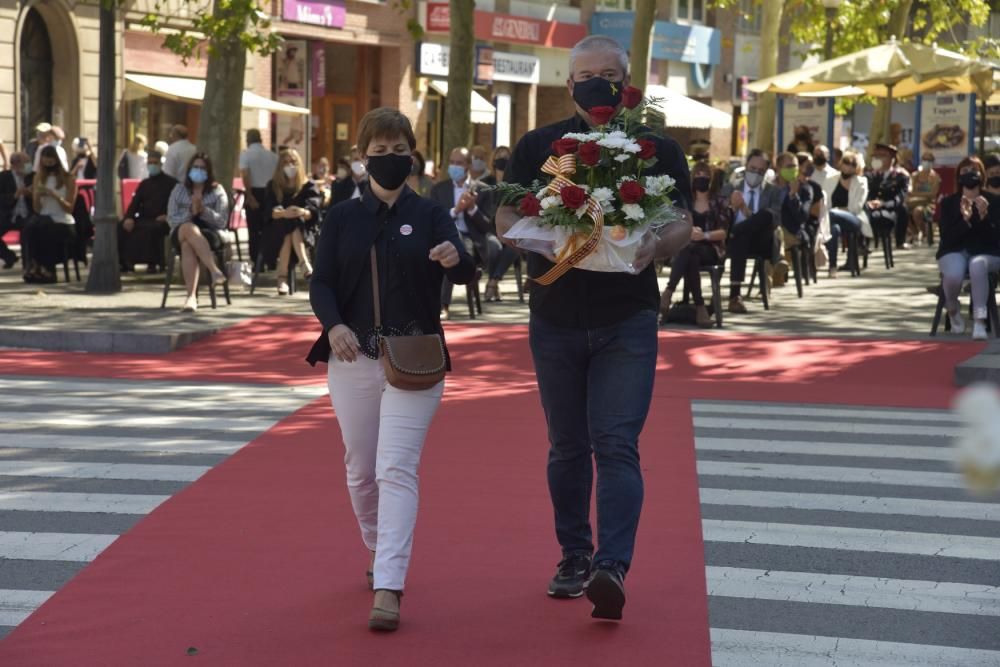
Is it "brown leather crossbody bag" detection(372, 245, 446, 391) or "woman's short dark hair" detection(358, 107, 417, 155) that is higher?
"woman's short dark hair" detection(358, 107, 417, 155)

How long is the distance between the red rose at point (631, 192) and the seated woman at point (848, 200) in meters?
18.1

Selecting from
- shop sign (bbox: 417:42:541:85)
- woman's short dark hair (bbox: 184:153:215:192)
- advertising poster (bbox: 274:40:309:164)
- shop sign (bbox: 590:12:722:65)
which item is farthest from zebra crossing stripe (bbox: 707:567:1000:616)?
shop sign (bbox: 590:12:722:65)

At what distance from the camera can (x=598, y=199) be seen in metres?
5.08

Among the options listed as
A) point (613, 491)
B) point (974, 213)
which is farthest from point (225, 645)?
point (974, 213)

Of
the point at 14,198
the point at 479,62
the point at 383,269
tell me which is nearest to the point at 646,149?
the point at 383,269

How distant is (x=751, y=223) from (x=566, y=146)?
13.5 metres

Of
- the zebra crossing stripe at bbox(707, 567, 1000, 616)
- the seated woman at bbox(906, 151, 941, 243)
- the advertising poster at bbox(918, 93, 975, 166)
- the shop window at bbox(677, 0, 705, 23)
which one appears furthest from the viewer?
the shop window at bbox(677, 0, 705, 23)

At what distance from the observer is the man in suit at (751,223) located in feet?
59.5

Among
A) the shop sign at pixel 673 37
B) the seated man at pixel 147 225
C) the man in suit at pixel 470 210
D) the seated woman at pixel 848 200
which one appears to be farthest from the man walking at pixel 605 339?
the shop sign at pixel 673 37

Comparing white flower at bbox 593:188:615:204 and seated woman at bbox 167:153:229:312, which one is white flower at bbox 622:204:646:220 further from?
seated woman at bbox 167:153:229:312

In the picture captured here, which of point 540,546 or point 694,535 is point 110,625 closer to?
point 540,546

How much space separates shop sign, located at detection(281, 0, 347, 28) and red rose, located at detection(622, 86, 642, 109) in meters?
32.5

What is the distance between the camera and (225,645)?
5.10m

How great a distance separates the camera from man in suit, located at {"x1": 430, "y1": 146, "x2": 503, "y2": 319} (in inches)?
682
